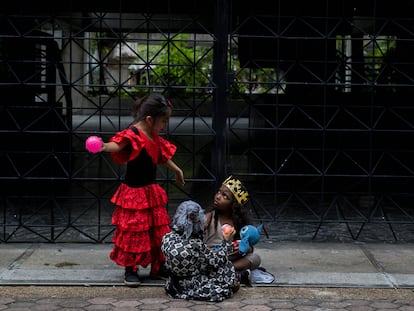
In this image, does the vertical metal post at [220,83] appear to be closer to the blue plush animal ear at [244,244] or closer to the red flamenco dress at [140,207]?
the red flamenco dress at [140,207]

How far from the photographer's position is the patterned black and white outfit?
5680 mm

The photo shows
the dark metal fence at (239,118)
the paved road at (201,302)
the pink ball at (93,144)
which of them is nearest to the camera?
the pink ball at (93,144)

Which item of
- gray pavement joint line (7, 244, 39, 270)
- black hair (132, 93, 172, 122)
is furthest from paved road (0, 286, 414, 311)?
black hair (132, 93, 172, 122)

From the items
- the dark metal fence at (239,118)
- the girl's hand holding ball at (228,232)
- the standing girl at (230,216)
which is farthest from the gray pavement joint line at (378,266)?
the girl's hand holding ball at (228,232)

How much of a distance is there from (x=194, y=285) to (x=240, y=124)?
20186 millimetres

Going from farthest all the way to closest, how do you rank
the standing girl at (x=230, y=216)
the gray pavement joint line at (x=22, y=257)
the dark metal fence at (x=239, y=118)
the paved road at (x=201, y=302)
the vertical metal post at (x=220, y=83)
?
the dark metal fence at (x=239, y=118)
the vertical metal post at (x=220, y=83)
the gray pavement joint line at (x=22, y=257)
the standing girl at (x=230, y=216)
the paved road at (x=201, y=302)

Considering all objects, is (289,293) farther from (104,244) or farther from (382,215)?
(382,215)

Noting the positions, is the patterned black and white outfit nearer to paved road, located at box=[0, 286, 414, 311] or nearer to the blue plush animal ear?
paved road, located at box=[0, 286, 414, 311]

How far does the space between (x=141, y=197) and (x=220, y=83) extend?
1.95m

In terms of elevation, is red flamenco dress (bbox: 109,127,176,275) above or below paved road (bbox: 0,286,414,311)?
above

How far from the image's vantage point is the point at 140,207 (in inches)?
237

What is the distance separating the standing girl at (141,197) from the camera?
19.7 ft

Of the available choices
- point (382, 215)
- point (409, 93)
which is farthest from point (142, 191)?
point (409, 93)

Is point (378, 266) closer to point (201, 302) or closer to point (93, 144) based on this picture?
point (201, 302)
